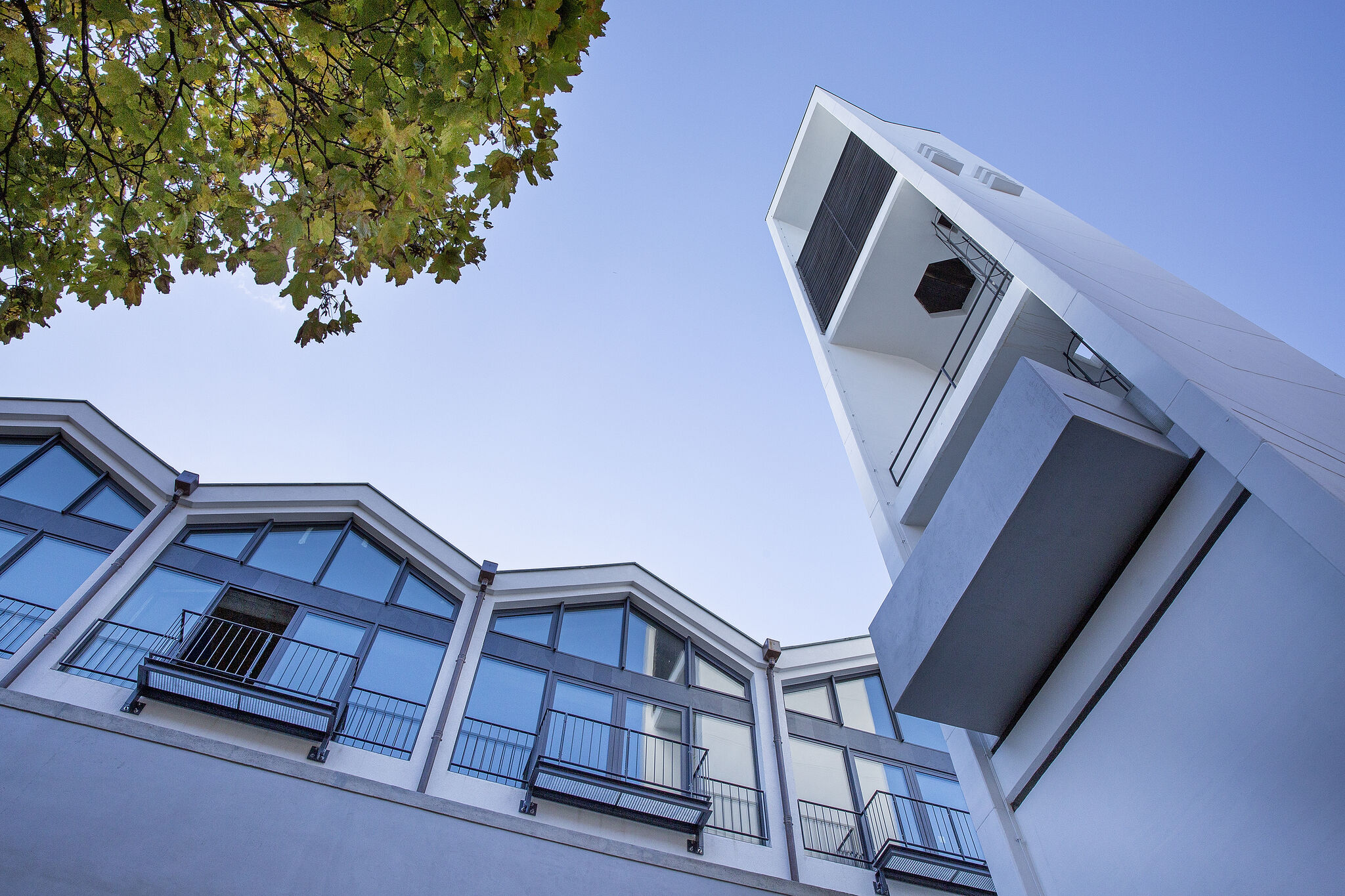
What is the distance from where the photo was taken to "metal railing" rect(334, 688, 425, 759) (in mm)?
9195

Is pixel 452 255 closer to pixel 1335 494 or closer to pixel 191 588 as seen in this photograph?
pixel 1335 494

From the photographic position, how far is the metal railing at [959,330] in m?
7.44

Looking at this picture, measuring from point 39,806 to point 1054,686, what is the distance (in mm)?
8815

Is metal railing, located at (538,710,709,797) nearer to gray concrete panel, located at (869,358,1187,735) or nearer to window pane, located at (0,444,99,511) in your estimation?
gray concrete panel, located at (869,358,1187,735)

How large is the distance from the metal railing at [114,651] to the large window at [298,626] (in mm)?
11

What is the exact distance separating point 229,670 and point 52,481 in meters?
4.30

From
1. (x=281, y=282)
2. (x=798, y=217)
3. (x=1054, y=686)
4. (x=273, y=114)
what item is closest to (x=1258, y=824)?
(x=1054, y=686)

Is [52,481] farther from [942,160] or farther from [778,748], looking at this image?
[942,160]

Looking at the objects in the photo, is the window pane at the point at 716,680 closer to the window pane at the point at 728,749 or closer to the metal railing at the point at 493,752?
the window pane at the point at 728,749

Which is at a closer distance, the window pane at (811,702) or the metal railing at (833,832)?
the metal railing at (833,832)

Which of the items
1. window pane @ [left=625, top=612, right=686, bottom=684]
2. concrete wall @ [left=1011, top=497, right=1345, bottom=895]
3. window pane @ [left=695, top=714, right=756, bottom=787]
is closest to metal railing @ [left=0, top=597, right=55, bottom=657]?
window pane @ [left=625, top=612, right=686, bottom=684]

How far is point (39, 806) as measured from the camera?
6488 millimetres

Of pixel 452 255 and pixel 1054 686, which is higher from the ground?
pixel 452 255

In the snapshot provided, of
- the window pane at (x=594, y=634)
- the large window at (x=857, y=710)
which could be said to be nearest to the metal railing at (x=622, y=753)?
the window pane at (x=594, y=634)
